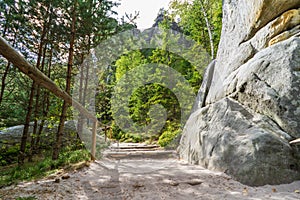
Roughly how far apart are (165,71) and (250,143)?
35.2ft

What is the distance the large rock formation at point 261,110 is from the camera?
3078 mm

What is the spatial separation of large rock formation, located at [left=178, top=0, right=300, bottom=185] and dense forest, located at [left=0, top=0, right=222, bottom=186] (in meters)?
3.89

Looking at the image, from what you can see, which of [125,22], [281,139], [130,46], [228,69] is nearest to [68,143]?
[125,22]

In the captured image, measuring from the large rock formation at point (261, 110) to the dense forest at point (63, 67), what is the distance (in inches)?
153

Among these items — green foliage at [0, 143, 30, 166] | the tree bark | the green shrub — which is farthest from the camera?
the green shrub

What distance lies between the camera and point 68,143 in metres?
10.1

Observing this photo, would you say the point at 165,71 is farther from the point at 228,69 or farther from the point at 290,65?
the point at 290,65

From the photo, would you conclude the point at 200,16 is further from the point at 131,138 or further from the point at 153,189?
the point at 153,189

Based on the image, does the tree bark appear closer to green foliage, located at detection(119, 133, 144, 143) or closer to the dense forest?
the dense forest

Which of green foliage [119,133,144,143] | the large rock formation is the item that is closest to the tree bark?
the large rock formation

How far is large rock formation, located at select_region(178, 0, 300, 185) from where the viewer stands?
308cm

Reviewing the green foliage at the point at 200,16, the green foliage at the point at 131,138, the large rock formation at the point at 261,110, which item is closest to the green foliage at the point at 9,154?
the large rock formation at the point at 261,110

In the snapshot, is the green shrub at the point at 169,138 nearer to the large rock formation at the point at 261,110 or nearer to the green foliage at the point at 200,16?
the large rock formation at the point at 261,110

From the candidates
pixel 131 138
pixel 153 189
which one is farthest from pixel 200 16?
pixel 153 189
